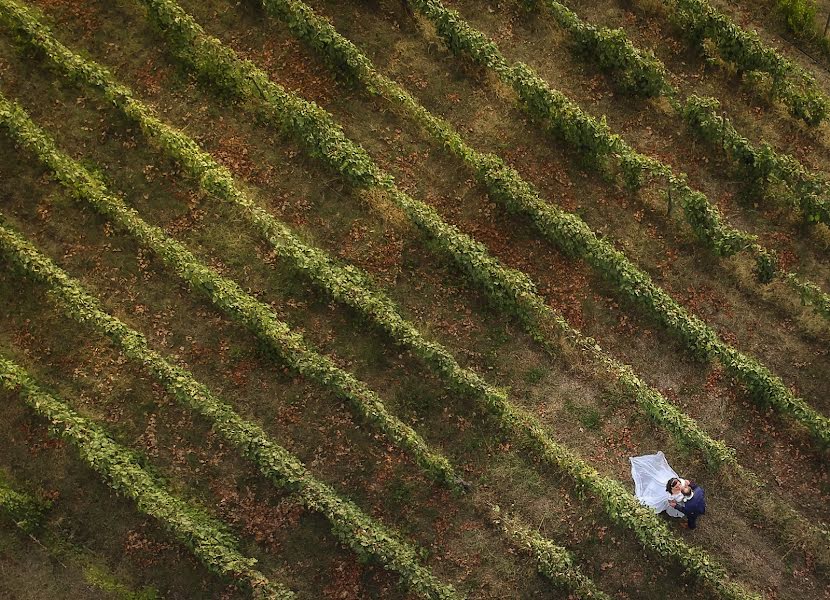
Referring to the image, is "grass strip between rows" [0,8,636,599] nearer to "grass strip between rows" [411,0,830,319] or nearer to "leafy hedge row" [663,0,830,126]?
"grass strip between rows" [411,0,830,319]

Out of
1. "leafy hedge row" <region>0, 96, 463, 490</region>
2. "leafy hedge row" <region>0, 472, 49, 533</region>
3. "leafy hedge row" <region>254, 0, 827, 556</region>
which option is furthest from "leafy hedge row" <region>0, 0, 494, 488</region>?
"leafy hedge row" <region>0, 472, 49, 533</region>

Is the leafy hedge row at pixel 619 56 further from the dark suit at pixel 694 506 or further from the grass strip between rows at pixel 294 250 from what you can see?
the dark suit at pixel 694 506

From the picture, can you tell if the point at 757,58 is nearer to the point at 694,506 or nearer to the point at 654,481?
the point at 654,481

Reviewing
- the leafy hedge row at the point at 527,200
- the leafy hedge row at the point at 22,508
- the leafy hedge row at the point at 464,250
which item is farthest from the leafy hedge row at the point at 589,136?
the leafy hedge row at the point at 22,508

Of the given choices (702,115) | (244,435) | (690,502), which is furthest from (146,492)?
(702,115)

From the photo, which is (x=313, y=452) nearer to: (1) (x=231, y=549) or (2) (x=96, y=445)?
(1) (x=231, y=549)

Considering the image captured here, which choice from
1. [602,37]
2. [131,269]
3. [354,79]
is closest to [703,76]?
[602,37]
